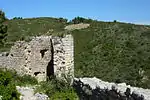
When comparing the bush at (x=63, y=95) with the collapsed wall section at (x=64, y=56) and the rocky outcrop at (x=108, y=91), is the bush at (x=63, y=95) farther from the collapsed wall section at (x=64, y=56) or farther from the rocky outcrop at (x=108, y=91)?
the collapsed wall section at (x=64, y=56)

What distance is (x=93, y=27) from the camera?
146 feet

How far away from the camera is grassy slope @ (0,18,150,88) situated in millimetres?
23250

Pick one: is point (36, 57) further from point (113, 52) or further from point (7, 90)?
point (113, 52)

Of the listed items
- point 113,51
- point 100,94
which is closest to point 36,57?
point 100,94

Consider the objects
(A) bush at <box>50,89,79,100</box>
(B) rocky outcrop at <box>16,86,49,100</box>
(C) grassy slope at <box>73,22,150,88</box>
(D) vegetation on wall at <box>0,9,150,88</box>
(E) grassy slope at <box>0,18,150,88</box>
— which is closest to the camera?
(A) bush at <box>50,89,79,100</box>

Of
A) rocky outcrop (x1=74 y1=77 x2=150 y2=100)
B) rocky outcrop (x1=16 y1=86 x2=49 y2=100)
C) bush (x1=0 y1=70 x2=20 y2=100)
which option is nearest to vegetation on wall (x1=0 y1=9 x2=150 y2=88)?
rocky outcrop (x1=16 y1=86 x2=49 y2=100)

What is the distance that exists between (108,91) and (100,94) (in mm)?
474

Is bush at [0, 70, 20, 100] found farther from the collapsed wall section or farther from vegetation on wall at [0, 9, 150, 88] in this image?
vegetation on wall at [0, 9, 150, 88]

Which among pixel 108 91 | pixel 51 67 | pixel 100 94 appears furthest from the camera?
pixel 51 67

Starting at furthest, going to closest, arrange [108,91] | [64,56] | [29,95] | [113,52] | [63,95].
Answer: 1. [113,52]
2. [64,56]
3. [29,95]
4. [63,95]
5. [108,91]

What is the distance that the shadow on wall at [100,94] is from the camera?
5.59m

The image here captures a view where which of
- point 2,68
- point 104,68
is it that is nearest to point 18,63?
point 2,68

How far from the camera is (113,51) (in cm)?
3259

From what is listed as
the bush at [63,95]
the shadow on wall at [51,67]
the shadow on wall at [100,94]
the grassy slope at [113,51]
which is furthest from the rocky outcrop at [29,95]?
the grassy slope at [113,51]
